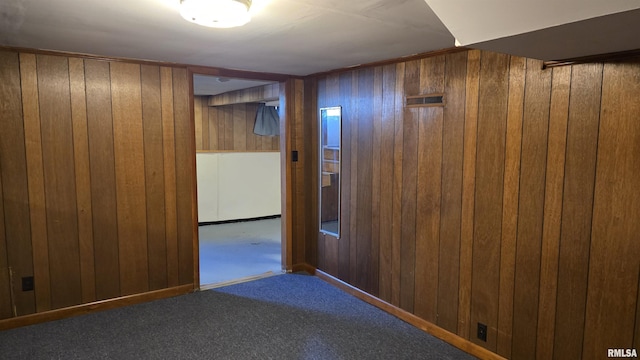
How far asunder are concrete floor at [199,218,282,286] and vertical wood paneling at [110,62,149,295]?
72cm

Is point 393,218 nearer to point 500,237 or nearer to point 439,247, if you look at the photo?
point 439,247

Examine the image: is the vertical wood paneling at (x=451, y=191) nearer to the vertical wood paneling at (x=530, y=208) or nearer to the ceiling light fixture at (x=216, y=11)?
the vertical wood paneling at (x=530, y=208)

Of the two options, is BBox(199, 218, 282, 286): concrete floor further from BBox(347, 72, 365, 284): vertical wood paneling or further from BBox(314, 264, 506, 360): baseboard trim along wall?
BBox(347, 72, 365, 284): vertical wood paneling

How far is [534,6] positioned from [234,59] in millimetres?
2431

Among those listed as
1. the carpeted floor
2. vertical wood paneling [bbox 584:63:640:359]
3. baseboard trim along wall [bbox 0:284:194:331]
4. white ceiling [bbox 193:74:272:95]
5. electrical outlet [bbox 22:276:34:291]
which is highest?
white ceiling [bbox 193:74:272:95]

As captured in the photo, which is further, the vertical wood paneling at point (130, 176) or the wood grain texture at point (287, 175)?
the wood grain texture at point (287, 175)

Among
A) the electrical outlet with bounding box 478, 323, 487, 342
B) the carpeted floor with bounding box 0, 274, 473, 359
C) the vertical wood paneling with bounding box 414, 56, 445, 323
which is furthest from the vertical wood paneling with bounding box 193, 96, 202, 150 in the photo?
the electrical outlet with bounding box 478, 323, 487, 342

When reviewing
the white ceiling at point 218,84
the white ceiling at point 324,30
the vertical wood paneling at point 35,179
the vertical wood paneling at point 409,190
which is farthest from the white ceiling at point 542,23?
the white ceiling at point 218,84

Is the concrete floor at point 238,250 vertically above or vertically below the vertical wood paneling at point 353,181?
below

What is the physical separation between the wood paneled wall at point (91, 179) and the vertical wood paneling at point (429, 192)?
2.04 meters

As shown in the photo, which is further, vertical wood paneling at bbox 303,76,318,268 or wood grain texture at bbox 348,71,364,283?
vertical wood paneling at bbox 303,76,318,268

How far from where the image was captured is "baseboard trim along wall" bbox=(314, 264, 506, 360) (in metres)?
2.65

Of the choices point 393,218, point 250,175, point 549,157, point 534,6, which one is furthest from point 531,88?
point 250,175

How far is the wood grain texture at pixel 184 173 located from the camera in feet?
11.6
